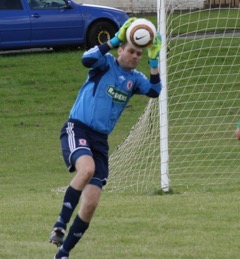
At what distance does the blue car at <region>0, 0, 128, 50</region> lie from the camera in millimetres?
23750

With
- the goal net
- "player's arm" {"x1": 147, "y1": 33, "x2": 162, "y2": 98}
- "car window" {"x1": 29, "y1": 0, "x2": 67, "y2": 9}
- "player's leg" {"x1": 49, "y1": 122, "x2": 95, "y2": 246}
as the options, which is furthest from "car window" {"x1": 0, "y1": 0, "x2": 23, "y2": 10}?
"player's leg" {"x1": 49, "y1": 122, "x2": 95, "y2": 246}

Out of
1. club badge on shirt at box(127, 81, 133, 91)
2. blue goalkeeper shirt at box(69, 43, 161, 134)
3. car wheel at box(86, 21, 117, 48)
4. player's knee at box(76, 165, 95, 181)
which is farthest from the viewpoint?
car wheel at box(86, 21, 117, 48)

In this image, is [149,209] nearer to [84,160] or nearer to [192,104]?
[84,160]

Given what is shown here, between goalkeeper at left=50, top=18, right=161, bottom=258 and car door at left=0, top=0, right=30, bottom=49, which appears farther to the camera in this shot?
car door at left=0, top=0, right=30, bottom=49

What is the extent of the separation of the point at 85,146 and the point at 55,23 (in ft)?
54.6

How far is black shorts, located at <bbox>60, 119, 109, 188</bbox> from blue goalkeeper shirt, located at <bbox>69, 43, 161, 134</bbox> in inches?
2.2

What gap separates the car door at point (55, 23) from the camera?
78.2ft

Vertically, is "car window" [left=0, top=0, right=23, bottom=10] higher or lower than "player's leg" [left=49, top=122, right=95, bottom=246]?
lower

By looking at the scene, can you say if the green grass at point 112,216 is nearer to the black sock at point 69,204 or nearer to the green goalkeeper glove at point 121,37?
the black sock at point 69,204

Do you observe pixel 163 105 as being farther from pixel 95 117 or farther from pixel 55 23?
pixel 55 23

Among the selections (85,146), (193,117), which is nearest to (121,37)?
(85,146)

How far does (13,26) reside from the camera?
2367 centimetres

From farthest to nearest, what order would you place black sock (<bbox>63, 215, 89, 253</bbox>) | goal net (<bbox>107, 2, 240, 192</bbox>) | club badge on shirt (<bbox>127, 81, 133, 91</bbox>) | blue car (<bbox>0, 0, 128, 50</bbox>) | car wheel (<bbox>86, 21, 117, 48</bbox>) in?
car wheel (<bbox>86, 21, 117, 48</bbox>), blue car (<bbox>0, 0, 128, 50</bbox>), goal net (<bbox>107, 2, 240, 192</bbox>), club badge on shirt (<bbox>127, 81, 133, 91</bbox>), black sock (<bbox>63, 215, 89, 253</bbox>)

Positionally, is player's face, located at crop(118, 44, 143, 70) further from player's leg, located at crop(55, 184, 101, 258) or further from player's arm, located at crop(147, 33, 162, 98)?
player's leg, located at crop(55, 184, 101, 258)
